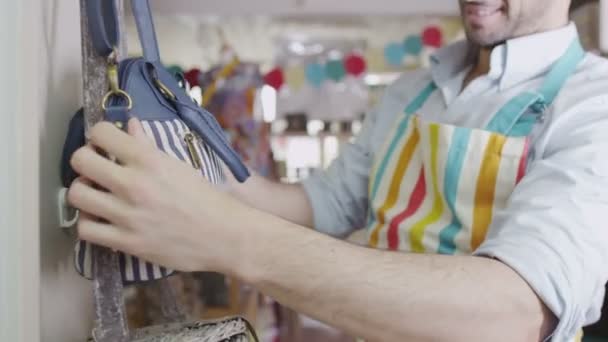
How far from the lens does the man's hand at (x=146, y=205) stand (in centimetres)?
55

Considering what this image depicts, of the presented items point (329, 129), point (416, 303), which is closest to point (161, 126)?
point (416, 303)

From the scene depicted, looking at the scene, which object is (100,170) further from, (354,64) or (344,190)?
(354,64)

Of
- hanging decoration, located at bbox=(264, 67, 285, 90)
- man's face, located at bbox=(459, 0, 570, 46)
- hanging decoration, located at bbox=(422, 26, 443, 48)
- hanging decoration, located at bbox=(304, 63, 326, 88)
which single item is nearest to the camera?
man's face, located at bbox=(459, 0, 570, 46)

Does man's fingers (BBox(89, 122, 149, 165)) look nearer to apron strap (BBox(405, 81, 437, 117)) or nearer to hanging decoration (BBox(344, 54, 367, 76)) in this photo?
apron strap (BBox(405, 81, 437, 117))

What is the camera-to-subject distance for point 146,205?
0.55 metres

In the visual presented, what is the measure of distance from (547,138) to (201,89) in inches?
60.8

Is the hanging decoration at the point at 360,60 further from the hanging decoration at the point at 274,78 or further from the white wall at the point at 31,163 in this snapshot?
the white wall at the point at 31,163

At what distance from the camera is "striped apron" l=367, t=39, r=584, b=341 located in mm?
951

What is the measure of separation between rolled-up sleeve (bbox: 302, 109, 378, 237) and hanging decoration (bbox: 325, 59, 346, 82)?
1.88 metres

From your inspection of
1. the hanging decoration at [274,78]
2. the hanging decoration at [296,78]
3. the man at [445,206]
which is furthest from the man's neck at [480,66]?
the hanging decoration at [296,78]

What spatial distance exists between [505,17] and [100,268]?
754mm

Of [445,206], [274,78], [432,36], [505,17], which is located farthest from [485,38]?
[432,36]

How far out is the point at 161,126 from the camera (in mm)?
619

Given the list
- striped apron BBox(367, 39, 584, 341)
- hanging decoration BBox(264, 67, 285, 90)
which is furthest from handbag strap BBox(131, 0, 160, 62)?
hanging decoration BBox(264, 67, 285, 90)
